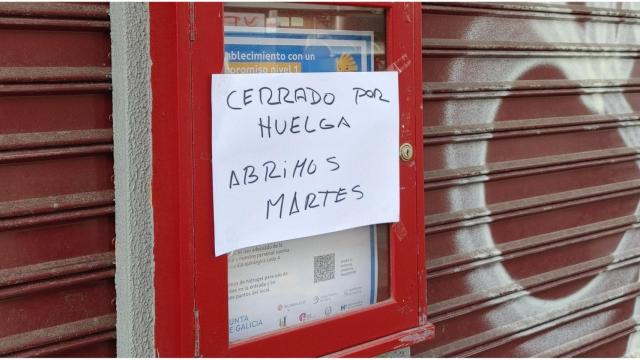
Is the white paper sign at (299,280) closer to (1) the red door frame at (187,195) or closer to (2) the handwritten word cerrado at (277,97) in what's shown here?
(1) the red door frame at (187,195)

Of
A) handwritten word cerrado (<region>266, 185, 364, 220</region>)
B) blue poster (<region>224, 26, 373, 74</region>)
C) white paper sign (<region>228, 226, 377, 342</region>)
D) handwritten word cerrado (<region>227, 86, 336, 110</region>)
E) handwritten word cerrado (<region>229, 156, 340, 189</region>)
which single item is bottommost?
white paper sign (<region>228, 226, 377, 342</region>)

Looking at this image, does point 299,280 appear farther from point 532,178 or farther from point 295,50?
point 532,178

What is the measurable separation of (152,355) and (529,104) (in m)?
2.22

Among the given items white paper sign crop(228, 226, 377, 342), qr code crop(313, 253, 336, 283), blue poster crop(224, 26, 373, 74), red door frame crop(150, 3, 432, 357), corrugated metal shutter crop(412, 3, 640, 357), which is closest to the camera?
red door frame crop(150, 3, 432, 357)

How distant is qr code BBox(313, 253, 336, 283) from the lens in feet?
7.16

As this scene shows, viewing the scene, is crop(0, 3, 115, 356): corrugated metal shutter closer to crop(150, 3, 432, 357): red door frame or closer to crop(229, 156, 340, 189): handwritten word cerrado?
crop(150, 3, 432, 357): red door frame

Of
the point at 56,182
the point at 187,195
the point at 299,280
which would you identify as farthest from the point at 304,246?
the point at 56,182

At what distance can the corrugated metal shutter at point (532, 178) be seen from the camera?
299cm

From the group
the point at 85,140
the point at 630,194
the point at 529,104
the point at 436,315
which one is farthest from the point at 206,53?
the point at 630,194

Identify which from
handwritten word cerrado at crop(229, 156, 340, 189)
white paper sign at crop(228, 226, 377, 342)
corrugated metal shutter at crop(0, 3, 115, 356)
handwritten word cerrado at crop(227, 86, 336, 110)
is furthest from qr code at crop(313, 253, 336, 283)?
corrugated metal shutter at crop(0, 3, 115, 356)

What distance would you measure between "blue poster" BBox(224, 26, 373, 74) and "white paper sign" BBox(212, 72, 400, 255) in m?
0.05

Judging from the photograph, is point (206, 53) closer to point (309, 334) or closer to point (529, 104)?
point (309, 334)

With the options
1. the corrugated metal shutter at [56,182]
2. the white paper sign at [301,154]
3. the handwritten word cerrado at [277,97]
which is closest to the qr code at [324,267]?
the white paper sign at [301,154]

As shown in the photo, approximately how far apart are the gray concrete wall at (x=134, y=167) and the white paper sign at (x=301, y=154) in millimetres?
209
